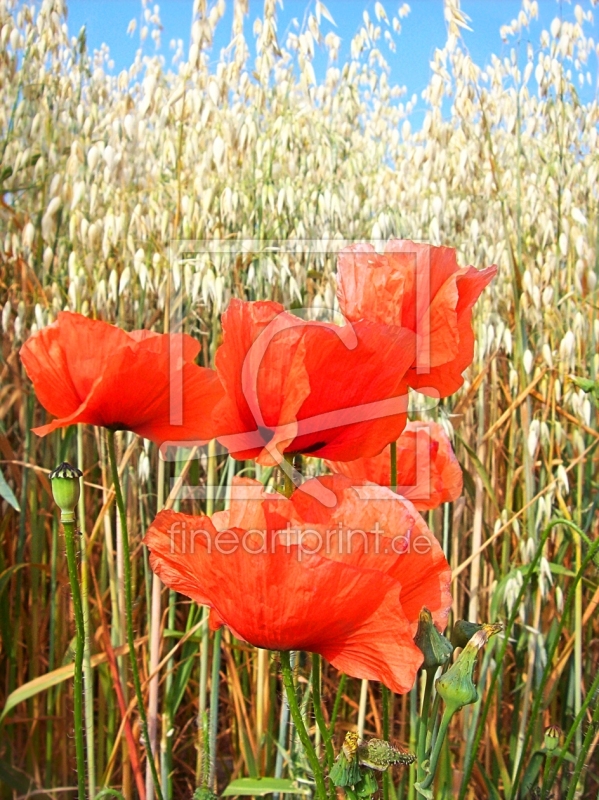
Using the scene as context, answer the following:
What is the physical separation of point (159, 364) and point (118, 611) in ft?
2.19

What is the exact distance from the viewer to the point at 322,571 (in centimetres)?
33

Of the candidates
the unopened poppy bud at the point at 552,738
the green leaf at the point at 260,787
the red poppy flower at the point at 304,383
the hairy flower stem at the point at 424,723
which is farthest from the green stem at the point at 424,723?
the green leaf at the point at 260,787

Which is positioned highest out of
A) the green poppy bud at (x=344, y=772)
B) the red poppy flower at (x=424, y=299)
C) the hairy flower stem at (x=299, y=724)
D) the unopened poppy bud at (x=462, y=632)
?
the red poppy flower at (x=424, y=299)

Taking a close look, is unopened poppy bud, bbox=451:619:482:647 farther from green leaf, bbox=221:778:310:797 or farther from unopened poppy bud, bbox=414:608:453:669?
green leaf, bbox=221:778:310:797

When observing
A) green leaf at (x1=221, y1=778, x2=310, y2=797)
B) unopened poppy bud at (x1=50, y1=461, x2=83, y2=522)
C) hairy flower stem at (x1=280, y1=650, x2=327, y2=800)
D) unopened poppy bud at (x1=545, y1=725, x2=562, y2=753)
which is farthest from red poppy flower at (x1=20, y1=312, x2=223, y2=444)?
green leaf at (x1=221, y1=778, x2=310, y2=797)

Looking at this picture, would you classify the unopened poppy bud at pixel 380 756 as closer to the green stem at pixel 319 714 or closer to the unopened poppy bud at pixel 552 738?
the green stem at pixel 319 714

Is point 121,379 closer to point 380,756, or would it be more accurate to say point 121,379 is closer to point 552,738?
point 380,756

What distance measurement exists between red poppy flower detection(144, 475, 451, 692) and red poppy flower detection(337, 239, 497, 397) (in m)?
0.12

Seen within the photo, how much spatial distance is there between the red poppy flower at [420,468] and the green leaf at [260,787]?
405mm

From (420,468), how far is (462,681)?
244mm

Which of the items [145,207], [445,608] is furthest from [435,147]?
[445,608]

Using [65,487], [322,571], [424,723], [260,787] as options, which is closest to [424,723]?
[424,723]

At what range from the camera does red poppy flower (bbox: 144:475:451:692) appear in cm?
34

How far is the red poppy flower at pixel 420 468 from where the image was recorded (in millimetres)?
559
